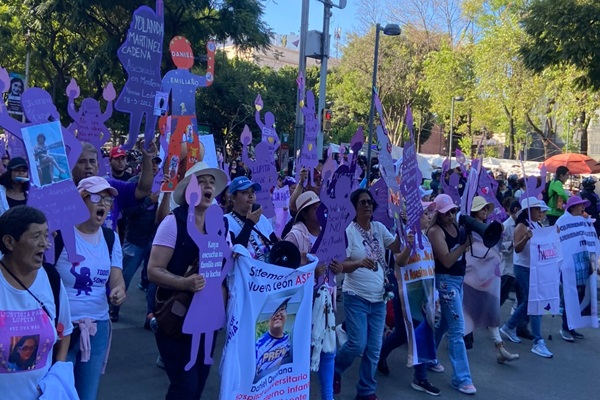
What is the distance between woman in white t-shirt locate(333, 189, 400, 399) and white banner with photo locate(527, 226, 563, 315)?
263 cm

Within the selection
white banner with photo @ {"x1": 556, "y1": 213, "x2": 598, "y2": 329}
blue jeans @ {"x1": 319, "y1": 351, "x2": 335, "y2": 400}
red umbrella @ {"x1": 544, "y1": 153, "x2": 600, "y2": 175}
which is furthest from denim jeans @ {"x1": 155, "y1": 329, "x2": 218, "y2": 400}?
red umbrella @ {"x1": 544, "y1": 153, "x2": 600, "y2": 175}

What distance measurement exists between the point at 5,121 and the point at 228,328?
1.83m

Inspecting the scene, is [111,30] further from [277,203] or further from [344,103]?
[344,103]

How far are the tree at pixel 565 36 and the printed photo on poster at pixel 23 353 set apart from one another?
14.0 m

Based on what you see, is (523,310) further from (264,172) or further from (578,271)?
(264,172)

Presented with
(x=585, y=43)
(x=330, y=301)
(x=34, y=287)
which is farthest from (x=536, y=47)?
(x=34, y=287)

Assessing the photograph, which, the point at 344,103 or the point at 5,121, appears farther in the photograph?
the point at 344,103

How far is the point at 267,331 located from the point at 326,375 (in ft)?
3.06

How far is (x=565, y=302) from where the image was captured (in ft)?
23.7

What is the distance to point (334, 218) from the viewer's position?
14.3 feet

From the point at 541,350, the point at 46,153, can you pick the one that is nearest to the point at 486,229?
the point at 541,350

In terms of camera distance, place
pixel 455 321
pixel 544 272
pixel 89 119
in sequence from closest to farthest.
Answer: pixel 455 321, pixel 89 119, pixel 544 272

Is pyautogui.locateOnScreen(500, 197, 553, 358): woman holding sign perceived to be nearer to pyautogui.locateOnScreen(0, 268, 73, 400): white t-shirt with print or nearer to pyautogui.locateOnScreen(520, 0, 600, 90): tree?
pyautogui.locateOnScreen(0, 268, 73, 400): white t-shirt with print

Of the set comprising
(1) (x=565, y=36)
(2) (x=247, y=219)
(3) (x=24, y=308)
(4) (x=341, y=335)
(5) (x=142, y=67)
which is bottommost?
(4) (x=341, y=335)
